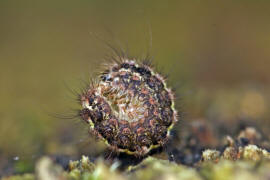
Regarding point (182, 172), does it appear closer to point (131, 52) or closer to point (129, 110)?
point (129, 110)

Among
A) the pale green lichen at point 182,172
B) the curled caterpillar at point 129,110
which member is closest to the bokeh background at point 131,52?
the curled caterpillar at point 129,110

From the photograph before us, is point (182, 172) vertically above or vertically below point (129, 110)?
below

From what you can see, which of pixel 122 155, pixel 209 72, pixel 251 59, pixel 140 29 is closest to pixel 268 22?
pixel 251 59

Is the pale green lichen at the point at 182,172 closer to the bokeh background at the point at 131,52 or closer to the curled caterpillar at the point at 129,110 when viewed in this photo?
the curled caterpillar at the point at 129,110

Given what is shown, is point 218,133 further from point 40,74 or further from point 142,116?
point 40,74

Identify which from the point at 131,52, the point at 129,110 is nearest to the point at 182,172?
the point at 129,110

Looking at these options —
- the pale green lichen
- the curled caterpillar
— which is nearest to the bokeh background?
the curled caterpillar

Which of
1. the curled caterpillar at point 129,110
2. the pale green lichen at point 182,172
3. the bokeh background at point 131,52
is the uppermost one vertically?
the bokeh background at point 131,52
